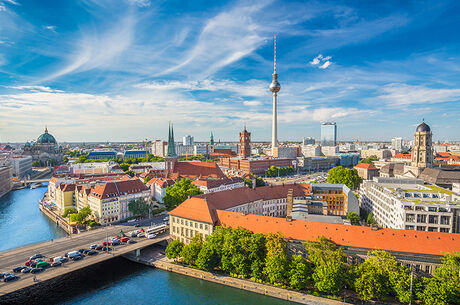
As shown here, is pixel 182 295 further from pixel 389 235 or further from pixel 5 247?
pixel 5 247

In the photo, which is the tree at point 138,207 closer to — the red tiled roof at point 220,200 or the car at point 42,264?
the red tiled roof at point 220,200

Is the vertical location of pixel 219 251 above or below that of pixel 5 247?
above

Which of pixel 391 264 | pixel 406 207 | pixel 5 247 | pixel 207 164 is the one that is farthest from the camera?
pixel 207 164

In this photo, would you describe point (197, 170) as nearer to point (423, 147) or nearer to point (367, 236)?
point (367, 236)

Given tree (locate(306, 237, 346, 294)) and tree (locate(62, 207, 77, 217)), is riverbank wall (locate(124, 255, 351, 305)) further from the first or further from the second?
tree (locate(62, 207, 77, 217))

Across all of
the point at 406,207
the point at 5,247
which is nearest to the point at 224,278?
the point at 406,207

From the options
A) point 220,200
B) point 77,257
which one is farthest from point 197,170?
point 77,257
